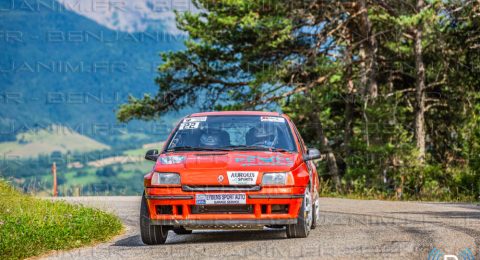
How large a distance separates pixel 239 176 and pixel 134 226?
15.9 ft

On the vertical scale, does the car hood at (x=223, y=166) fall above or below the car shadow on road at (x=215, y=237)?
above

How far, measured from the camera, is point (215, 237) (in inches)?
471

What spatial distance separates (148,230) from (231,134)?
2135 millimetres

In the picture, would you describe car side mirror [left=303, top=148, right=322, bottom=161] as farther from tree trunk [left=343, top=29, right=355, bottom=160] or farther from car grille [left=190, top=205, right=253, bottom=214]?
tree trunk [left=343, top=29, right=355, bottom=160]

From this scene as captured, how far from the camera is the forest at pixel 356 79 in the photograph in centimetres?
3044

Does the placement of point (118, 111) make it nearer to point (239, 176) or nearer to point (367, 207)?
point (367, 207)

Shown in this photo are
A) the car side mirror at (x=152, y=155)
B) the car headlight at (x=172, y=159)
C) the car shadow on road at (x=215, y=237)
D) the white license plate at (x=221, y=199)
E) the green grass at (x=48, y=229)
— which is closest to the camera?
the green grass at (x=48, y=229)

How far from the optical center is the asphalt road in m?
9.27

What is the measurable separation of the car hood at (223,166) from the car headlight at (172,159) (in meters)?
0.04

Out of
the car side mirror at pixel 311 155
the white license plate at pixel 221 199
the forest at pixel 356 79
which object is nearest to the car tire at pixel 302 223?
the car side mirror at pixel 311 155

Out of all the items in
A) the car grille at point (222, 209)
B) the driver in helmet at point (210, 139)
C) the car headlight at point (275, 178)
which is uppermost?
the driver in helmet at point (210, 139)

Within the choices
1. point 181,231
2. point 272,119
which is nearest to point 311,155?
point 272,119

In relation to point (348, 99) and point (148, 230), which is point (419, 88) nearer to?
point (348, 99)

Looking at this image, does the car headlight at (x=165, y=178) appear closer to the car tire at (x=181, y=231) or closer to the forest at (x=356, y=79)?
the car tire at (x=181, y=231)
